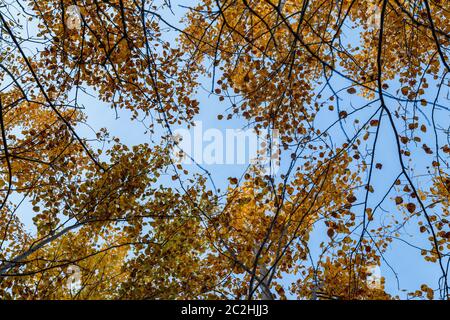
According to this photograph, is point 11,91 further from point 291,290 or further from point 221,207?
point 291,290

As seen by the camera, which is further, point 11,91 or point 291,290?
point 11,91

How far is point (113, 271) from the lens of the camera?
10.9m

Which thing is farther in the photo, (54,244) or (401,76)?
(54,244)

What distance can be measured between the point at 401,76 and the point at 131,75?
4821 mm

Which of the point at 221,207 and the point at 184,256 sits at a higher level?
the point at 221,207

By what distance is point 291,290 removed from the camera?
7438 mm

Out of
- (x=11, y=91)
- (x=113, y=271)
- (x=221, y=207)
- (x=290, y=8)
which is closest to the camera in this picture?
(x=221, y=207)
